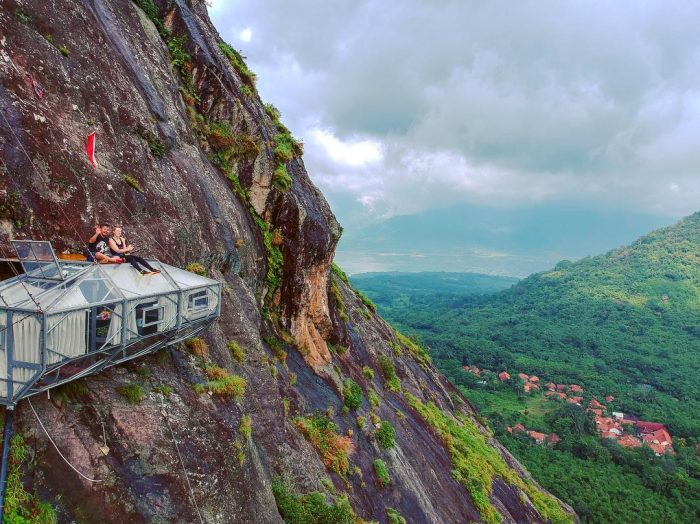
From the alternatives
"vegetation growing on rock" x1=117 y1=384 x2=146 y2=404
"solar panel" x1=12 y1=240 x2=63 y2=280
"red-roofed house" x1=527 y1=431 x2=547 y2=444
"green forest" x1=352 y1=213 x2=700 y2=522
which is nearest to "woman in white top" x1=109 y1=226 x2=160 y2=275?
"solar panel" x1=12 y1=240 x2=63 y2=280

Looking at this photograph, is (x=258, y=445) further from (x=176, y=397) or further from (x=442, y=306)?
(x=442, y=306)

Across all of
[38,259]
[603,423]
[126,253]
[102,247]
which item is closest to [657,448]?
[603,423]

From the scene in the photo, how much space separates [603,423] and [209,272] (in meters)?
84.8

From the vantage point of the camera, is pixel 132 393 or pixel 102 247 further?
pixel 102 247

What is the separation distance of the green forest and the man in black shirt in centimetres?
4987

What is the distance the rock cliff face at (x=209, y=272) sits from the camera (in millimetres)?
7180

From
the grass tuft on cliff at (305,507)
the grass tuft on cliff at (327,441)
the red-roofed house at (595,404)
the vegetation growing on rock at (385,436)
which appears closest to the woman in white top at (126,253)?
the grass tuft on cliff at (305,507)

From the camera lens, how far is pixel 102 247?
334 inches

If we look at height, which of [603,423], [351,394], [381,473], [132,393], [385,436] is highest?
[132,393]

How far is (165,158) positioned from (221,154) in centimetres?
423

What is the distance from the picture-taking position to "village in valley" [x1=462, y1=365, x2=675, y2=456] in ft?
218

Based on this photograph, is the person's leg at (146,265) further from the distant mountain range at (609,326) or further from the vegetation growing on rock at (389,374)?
the distant mountain range at (609,326)

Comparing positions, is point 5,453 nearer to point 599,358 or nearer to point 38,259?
point 38,259

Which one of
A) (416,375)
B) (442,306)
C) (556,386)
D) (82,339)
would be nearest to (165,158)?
(82,339)
